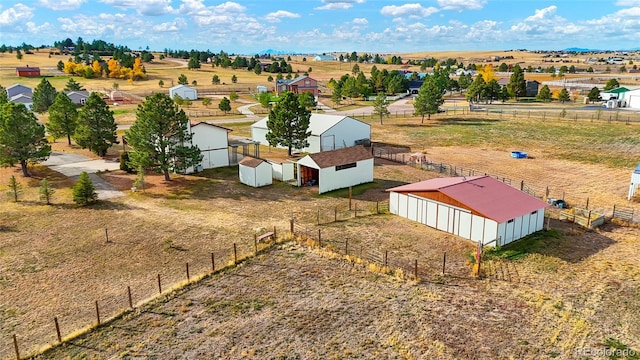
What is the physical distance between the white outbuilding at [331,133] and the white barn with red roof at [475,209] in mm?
22720

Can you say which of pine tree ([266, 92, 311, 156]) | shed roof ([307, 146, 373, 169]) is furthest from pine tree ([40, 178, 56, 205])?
pine tree ([266, 92, 311, 156])

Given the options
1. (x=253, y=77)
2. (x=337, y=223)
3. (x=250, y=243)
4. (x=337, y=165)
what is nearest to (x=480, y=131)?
(x=337, y=165)

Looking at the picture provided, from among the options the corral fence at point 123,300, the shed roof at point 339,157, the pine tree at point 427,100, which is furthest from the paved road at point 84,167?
the pine tree at point 427,100

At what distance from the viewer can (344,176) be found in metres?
39.0

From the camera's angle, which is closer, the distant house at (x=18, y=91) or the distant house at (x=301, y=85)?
the distant house at (x=18, y=91)

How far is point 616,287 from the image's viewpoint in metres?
22.1

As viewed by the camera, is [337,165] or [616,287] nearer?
[616,287]

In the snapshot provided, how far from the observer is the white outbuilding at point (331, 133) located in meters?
53.7

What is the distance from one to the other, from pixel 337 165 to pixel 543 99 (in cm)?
8137

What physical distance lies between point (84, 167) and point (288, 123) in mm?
20442

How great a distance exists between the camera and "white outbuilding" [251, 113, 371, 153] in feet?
176

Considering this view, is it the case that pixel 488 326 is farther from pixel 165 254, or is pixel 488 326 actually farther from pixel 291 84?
pixel 291 84

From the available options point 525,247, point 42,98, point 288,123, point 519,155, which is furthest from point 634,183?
point 42,98

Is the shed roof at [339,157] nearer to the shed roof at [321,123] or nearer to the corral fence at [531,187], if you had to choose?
the corral fence at [531,187]
